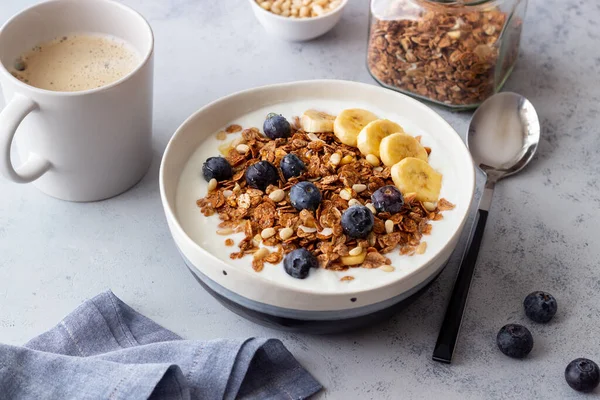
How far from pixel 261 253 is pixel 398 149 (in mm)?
283

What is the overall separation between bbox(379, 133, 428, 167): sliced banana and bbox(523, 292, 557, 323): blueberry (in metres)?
0.27

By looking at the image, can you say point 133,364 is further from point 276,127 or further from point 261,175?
point 276,127

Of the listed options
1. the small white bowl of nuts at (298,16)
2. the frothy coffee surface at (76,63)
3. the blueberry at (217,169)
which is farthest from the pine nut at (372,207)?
the small white bowl of nuts at (298,16)

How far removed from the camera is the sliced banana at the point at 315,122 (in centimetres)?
132

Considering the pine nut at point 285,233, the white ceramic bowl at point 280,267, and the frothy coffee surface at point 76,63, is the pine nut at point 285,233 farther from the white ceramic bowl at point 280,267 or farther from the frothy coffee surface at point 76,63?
the frothy coffee surface at point 76,63

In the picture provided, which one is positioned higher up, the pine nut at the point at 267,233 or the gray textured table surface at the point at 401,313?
the pine nut at the point at 267,233

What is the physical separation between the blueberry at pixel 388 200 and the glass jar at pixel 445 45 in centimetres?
41

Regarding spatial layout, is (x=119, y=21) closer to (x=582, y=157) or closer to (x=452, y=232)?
(x=452, y=232)

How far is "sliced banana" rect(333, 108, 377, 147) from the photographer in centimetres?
130

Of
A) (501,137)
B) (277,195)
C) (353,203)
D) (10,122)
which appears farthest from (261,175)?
(501,137)

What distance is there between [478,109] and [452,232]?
0.42 metres

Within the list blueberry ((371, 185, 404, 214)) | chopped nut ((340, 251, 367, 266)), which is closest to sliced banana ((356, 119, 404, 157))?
blueberry ((371, 185, 404, 214))

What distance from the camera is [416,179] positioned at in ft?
4.01

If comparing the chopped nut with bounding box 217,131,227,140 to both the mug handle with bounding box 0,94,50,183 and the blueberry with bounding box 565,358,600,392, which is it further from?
the blueberry with bounding box 565,358,600,392
